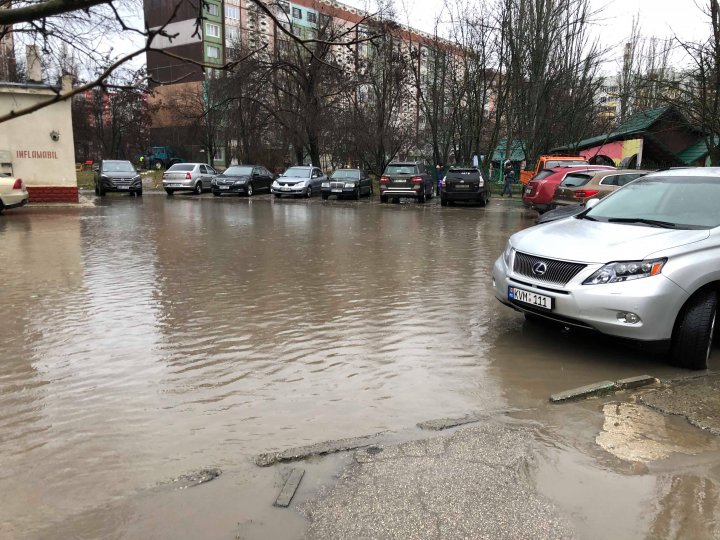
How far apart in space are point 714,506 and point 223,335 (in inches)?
167

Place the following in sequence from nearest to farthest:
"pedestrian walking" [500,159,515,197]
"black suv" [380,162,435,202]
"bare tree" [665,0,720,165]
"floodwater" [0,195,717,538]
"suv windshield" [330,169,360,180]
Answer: "floodwater" [0,195,717,538] < "bare tree" [665,0,720,165] < "black suv" [380,162,435,202] < "suv windshield" [330,169,360,180] < "pedestrian walking" [500,159,515,197]

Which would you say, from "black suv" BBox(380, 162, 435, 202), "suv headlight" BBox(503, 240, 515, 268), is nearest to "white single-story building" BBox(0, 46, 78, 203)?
"black suv" BBox(380, 162, 435, 202)

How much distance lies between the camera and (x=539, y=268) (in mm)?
5133

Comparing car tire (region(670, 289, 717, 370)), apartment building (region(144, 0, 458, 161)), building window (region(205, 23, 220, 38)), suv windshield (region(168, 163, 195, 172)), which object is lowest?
car tire (region(670, 289, 717, 370))

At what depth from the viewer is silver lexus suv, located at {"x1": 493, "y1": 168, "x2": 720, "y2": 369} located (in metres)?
4.57

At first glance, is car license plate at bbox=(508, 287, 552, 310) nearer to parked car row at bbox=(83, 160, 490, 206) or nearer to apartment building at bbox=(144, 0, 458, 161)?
apartment building at bbox=(144, 0, 458, 161)

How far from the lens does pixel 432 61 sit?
35.8 meters

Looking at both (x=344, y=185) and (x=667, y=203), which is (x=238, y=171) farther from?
(x=667, y=203)

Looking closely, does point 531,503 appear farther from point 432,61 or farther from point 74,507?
point 432,61

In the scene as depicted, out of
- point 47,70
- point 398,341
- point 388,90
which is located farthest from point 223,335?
point 388,90

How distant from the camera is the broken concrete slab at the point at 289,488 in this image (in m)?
2.89

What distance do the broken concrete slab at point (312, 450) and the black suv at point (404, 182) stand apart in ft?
70.9

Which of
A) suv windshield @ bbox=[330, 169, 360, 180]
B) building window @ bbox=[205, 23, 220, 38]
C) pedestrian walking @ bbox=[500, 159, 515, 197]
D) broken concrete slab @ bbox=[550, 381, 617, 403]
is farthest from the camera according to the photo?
building window @ bbox=[205, 23, 220, 38]

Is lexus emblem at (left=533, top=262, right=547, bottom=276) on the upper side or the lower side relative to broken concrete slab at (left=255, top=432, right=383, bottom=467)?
upper
